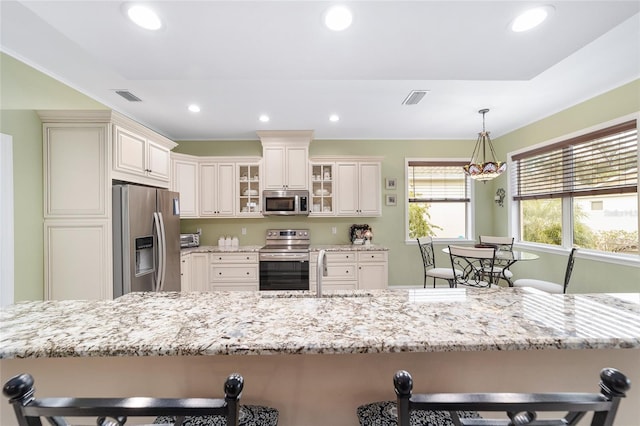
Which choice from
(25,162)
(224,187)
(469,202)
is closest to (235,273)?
(224,187)

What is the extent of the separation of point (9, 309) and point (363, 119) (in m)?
3.77

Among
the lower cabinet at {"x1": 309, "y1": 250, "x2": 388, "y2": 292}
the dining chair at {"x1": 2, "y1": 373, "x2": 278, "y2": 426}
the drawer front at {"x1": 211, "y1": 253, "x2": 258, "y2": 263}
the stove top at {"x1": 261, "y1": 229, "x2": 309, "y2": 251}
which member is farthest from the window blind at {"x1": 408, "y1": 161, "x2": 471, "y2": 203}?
the dining chair at {"x1": 2, "y1": 373, "x2": 278, "y2": 426}

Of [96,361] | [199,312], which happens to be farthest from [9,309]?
[199,312]

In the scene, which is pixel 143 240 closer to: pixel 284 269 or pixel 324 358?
pixel 284 269

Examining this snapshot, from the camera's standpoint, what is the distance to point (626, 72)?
2.55 meters

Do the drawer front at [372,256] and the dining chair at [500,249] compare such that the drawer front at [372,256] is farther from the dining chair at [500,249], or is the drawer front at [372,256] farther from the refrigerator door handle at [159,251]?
the refrigerator door handle at [159,251]

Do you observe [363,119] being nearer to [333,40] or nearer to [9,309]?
[333,40]

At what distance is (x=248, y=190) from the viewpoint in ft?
14.5

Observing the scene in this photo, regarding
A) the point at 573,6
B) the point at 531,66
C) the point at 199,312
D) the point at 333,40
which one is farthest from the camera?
the point at 531,66

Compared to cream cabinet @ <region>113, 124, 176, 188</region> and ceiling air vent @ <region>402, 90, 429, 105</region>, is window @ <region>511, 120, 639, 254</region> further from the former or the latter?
cream cabinet @ <region>113, 124, 176, 188</region>

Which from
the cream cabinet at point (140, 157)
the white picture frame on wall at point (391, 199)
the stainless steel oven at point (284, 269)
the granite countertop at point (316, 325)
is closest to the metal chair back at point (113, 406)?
the granite countertop at point (316, 325)

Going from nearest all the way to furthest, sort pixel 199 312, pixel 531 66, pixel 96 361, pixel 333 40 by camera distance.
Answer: pixel 96 361 → pixel 199 312 → pixel 333 40 → pixel 531 66

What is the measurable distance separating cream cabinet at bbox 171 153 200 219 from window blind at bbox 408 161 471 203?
12.2 ft

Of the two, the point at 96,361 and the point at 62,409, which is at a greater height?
the point at 62,409
